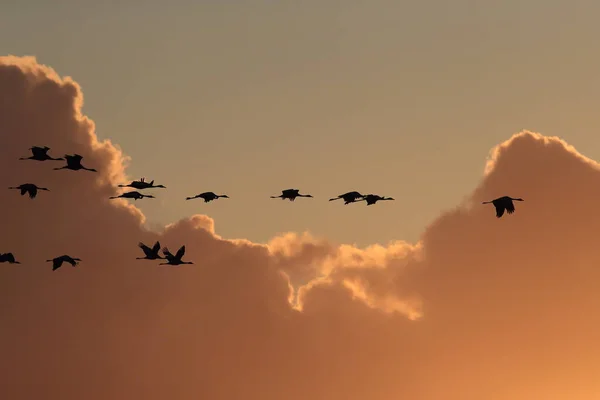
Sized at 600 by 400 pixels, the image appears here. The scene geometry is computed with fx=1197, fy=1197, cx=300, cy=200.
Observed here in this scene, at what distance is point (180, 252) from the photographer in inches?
5074

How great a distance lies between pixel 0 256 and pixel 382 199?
4048cm

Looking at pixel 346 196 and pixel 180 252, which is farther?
pixel 180 252

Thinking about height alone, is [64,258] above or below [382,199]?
below

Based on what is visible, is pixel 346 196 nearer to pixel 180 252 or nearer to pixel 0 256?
pixel 180 252

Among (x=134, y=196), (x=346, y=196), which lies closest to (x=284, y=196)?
(x=346, y=196)

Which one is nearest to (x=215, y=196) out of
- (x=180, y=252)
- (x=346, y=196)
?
(x=180, y=252)

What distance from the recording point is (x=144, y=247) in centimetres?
12388

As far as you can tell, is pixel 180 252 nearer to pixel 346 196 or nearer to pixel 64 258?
pixel 64 258

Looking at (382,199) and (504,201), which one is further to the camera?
(382,199)

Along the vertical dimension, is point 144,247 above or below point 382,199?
below

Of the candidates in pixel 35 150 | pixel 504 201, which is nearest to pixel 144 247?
pixel 35 150

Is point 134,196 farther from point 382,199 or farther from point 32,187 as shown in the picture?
point 382,199

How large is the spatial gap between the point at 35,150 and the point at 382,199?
36.5m

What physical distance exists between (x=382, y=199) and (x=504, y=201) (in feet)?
55.3
